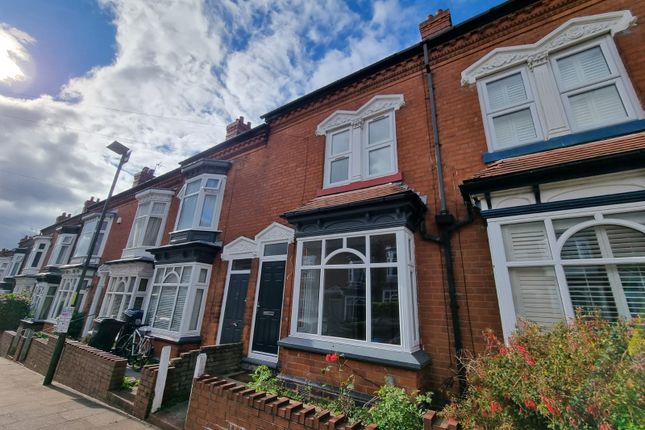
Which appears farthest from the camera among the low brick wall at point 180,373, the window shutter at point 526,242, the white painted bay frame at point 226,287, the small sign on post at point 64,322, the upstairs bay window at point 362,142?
the white painted bay frame at point 226,287

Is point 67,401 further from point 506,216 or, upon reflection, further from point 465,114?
point 465,114

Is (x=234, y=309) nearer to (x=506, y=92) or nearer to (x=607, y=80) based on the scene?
(x=506, y=92)

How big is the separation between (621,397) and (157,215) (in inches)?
606

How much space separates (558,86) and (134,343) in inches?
536

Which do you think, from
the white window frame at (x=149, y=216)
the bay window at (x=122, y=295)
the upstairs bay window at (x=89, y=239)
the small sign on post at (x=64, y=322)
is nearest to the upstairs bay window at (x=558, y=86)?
the small sign on post at (x=64, y=322)

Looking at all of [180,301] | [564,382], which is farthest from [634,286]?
[180,301]

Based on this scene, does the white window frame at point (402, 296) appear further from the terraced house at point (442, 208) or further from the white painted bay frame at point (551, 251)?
the white painted bay frame at point (551, 251)

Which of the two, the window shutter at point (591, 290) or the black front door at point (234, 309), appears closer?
the window shutter at point (591, 290)

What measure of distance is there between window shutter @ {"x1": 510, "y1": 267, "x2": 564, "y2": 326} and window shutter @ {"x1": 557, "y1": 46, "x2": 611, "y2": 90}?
153 inches

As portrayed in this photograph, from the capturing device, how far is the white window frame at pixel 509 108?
554 centimetres

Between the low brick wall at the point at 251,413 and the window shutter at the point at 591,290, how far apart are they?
2757 mm

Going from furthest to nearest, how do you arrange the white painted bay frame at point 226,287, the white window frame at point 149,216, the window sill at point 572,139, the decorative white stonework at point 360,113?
1. the white window frame at point 149,216
2. the white painted bay frame at point 226,287
3. the decorative white stonework at point 360,113
4. the window sill at point 572,139

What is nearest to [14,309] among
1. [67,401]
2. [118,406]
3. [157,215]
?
[157,215]

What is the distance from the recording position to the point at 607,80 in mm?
5070
